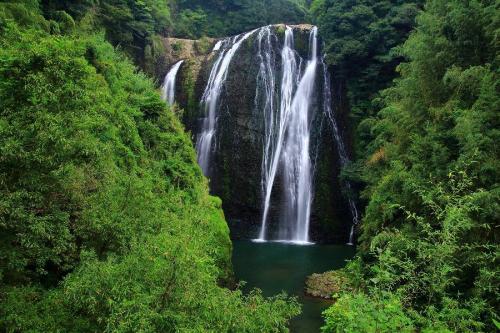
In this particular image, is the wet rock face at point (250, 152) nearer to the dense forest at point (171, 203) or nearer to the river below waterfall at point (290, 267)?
the river below waterfall at point (290, 267)

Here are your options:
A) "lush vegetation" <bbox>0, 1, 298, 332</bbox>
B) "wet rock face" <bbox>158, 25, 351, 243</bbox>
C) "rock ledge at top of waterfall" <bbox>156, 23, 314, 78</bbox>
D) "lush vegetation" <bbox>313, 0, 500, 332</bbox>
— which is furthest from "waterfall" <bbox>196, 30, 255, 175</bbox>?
"lush vegetation" <bbox>0, 1, 298, 332</bbox>

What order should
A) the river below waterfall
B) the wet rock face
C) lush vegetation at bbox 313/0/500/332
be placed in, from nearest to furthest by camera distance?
lush vegetation at bbox 313/0/500/332 < the river below waterfall < the wet rock face

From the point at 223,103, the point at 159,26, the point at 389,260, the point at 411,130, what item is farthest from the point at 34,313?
the point at 159,26

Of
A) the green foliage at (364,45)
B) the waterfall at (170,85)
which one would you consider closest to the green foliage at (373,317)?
the green foliage at (364,45)

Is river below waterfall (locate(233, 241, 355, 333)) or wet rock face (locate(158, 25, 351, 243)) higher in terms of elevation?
wet rock face (locate(158, 25, 351, 243))

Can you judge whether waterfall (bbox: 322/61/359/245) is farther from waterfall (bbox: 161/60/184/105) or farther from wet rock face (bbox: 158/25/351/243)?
waterfall (bbox: 161/60/184/105)

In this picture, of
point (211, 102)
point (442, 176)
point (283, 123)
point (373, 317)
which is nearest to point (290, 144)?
point (283, 123)

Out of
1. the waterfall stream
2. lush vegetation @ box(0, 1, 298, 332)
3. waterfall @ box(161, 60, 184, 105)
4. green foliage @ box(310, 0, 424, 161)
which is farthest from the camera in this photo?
waterfall @ box(161, 60, 184, 105)

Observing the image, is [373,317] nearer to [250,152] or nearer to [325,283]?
[325,283]
